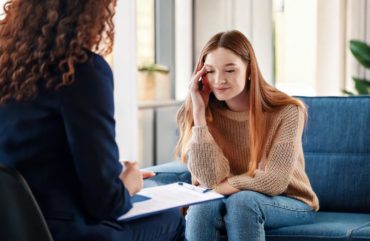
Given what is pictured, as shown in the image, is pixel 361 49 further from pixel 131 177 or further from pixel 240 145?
pixel 131 177

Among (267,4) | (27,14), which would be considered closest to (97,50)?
(27,14)

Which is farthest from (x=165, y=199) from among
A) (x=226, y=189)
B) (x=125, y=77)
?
(x=125, y=77)

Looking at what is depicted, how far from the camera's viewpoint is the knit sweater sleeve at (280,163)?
1.97 metres

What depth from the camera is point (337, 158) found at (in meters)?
2.37

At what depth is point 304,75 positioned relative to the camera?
4.63 meters

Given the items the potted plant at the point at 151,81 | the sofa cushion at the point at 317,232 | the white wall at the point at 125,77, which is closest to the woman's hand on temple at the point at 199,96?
the sofa cushion at the point at 317,232

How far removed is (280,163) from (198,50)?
2.09m

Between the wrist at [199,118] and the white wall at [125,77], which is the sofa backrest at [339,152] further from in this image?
the white wall at [125,77]

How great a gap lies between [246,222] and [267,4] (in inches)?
102

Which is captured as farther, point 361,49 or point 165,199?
point 361,49

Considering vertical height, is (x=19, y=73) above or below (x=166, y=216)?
above

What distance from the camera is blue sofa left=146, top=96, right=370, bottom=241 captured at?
91.1 inches

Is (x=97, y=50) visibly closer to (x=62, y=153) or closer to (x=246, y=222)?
(x=62, y=153)

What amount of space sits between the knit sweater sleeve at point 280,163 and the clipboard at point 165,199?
0.42m
